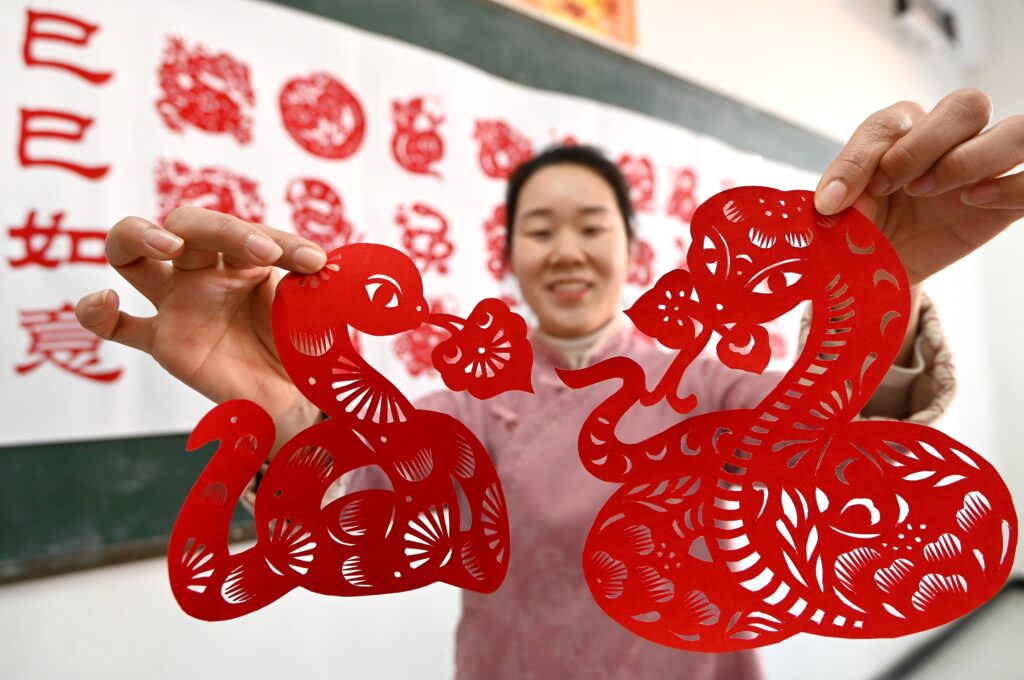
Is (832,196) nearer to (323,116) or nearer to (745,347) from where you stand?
(745,347)

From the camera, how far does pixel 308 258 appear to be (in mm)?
474

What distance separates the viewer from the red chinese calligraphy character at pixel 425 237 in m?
1.13

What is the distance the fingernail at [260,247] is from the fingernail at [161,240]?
0.06m

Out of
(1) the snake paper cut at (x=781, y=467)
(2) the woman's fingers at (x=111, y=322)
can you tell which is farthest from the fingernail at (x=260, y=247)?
(1) the snake paper cut at (x=781, y=467)

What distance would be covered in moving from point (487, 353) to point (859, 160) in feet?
1.07

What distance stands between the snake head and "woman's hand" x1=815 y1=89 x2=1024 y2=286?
2cm

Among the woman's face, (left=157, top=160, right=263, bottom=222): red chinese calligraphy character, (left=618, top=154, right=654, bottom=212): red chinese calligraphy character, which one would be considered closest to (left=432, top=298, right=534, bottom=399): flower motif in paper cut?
the woman's face

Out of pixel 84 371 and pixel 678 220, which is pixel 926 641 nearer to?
pixel 678 220

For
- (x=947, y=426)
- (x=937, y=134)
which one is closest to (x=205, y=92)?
(x=937, y=134)

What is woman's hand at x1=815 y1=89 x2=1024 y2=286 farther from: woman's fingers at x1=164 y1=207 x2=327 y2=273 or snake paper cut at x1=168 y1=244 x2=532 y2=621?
woman's fingers at x1=164 y1=207 x2=327 y2=273

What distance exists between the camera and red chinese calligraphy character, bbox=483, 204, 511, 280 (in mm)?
1240

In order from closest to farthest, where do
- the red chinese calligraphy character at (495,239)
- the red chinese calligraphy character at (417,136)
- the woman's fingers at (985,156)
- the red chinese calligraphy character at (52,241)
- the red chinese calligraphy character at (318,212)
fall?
the woman's fingers at (985,156), the red chinese calligraphy character at (52,241), the red chinese calligraphy character at (318,212), the red chinese calligraphy character at (417,136), the red chinese calligraphy character at (495,239)

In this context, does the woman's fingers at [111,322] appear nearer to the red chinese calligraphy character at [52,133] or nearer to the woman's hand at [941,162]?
the red chinese calligraphy character at [52,133]

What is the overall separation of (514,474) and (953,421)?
2169 mm
